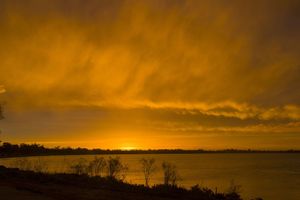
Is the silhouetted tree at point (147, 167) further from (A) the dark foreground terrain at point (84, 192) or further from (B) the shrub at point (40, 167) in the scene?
(B) the shrub at point (40, 167)

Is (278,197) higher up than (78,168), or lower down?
lower down

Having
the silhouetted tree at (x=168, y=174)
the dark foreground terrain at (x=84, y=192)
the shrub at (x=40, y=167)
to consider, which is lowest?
the dark foreground terrain at (x=84, y=192)

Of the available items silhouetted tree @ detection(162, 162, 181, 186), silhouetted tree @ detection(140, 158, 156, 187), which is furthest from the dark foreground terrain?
silhouetted tree @ detection(140, 158, 156, 187)

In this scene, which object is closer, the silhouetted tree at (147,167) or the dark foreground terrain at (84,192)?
the dark foreground terrain at (84,192)

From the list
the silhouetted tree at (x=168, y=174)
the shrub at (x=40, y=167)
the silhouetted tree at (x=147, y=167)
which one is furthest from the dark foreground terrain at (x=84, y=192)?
the shrub at (x=40, y=167)

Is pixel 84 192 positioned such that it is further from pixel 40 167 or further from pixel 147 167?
pixel 147 167

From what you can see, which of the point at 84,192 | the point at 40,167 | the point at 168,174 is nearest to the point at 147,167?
the point at 40,167

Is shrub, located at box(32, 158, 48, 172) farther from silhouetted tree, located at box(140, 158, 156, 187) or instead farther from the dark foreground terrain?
silhouetted tree, located at box(140, 158, 156, 187)

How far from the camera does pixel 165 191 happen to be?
101 feet

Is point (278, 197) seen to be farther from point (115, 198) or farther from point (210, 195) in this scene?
point (115, 198)

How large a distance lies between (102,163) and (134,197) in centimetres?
2625

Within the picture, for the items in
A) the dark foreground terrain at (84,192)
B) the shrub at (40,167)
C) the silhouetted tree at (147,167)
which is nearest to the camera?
the dark foreground terrain at (84,192)

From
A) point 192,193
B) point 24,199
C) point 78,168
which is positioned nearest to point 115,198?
point 24,199

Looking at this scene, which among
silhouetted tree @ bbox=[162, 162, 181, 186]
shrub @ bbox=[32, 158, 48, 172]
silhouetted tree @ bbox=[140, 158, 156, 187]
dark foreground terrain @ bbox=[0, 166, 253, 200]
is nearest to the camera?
dark foreground terrain @ bbox=[0, 166, 253, 200]
